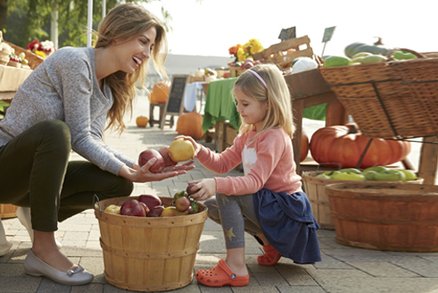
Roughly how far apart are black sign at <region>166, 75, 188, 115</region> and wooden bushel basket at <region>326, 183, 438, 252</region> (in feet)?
32.8

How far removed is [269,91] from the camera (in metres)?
3.29

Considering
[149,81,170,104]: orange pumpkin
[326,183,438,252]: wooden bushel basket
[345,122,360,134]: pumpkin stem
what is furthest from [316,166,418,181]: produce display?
[149,81,170,104]: orange pumpkin

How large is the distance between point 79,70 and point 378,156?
10.8ft

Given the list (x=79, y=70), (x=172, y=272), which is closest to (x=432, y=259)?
(x=172, y=272)

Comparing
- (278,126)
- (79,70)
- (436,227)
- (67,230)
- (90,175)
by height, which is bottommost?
(67,230)

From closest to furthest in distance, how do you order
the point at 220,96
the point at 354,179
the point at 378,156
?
the point at 354,179 → the point at 378,156 → the point at 220,96

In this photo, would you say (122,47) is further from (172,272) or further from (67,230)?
(67,230)

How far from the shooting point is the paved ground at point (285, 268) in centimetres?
309

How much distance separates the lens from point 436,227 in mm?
3941

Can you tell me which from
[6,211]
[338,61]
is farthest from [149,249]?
[338,61]

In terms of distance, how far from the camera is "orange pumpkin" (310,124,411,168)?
226 inches

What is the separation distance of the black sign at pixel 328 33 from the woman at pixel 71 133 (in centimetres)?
473

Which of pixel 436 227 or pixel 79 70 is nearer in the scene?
pixel 79 70

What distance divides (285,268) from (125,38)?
1425 mm
